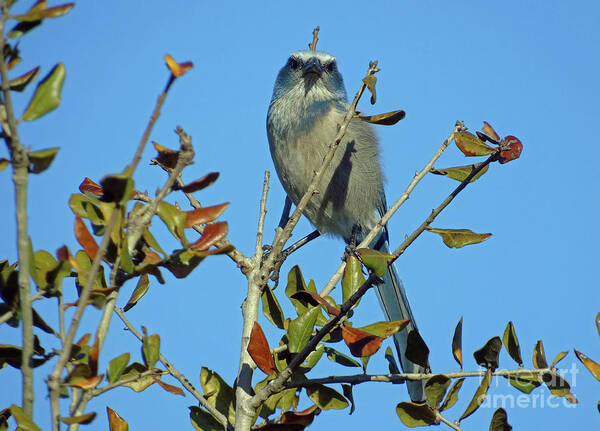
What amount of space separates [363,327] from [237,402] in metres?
0.45

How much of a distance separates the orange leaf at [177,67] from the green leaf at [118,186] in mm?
220

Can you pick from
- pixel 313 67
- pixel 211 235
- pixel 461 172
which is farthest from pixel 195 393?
pixel 313 67

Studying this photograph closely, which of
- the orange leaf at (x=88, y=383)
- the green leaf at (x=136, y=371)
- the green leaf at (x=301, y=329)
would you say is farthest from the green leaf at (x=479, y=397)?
the orange leaf at (x=88, y=383)

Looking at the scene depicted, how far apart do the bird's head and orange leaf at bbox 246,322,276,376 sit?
10.4ft

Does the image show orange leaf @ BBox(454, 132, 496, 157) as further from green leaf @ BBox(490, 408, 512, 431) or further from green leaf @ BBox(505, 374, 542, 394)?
green leaf @ BBox(490, 408, 512, 431)

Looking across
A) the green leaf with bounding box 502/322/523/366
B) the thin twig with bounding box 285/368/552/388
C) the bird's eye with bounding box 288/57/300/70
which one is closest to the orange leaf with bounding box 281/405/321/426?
the thin twig with bounding box 285/368/552/388

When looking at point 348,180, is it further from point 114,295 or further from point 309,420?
point 114,295

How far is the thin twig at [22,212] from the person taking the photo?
1150 mm

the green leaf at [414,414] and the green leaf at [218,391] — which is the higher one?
the green leaf at [218,391]

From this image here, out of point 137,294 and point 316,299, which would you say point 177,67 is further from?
point 137,294

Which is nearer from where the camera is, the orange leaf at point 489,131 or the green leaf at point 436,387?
the green leaf at point 436,387

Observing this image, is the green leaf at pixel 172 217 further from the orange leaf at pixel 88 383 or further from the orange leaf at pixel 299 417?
the orange leaf at pixel 299 417

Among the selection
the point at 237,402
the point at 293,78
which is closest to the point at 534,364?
the point at 237,402

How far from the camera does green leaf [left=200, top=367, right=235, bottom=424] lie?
84.6 inches
